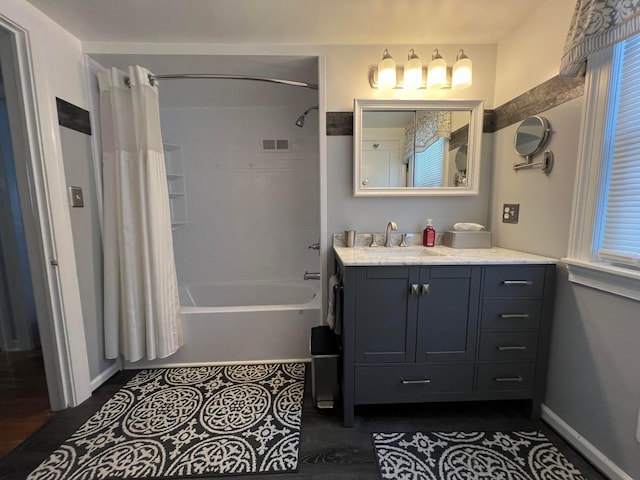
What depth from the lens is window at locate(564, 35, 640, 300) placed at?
1.04m

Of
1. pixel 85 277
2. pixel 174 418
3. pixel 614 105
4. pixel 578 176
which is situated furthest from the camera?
pixel 85 277

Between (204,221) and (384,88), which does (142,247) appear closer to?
(204,221)

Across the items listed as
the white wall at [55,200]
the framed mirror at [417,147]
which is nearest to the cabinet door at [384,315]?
the framed mirror at [417,147]

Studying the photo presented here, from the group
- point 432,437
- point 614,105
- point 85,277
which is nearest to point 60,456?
point 85,277

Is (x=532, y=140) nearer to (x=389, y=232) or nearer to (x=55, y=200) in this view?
(x=389, y=232)

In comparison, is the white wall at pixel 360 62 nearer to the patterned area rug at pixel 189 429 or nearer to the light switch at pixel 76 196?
the light switch at pixel 76 196

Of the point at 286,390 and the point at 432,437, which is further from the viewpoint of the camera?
the point at 286,390

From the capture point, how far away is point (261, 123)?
2510mm

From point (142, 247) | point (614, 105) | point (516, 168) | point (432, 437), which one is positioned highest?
point (614, 105)

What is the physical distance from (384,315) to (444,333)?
0.34 metres

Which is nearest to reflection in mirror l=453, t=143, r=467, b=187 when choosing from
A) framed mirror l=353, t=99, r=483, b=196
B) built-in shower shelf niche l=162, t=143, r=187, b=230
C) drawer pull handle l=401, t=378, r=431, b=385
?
framed mirror l=353, t=99, r=483, b=196

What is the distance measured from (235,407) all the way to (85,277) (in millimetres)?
1244

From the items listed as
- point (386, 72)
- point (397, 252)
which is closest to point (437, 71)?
point (386, 72)

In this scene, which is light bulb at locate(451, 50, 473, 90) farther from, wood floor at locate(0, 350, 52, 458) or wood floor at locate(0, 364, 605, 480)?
wood floor at locate(0, 350, 52, 458)
